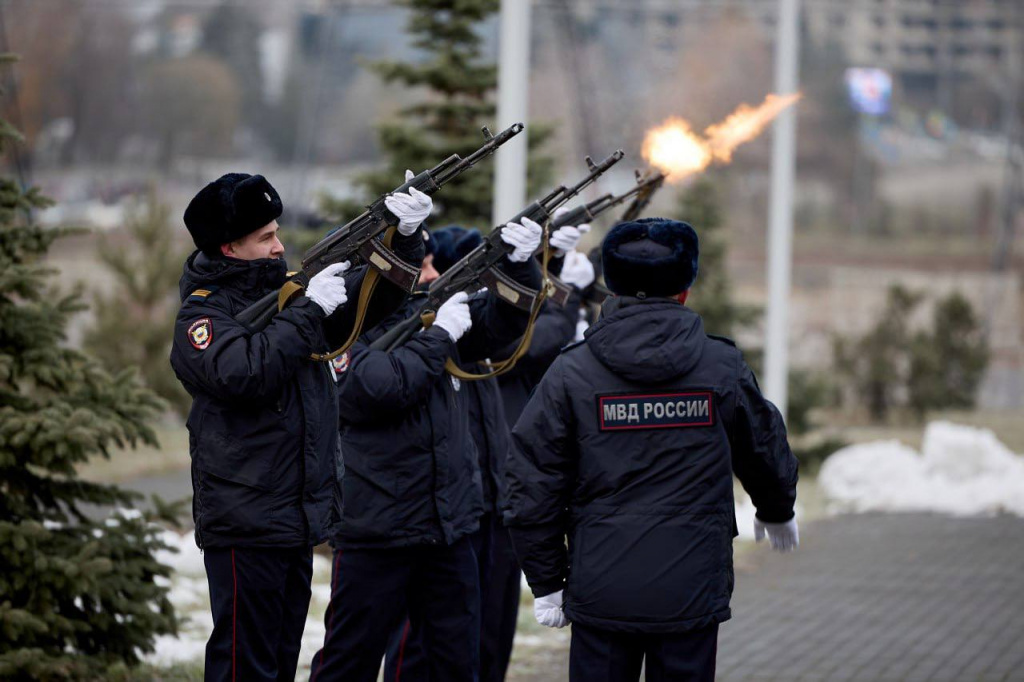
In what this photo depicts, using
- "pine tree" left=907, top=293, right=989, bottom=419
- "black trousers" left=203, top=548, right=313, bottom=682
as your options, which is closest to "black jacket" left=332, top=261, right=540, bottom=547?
"black trousers" left=203, top=548, right=313, bottom=682

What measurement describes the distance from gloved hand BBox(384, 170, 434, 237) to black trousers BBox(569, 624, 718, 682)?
1590 mm

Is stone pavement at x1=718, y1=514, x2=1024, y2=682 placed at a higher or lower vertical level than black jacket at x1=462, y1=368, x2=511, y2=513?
lower

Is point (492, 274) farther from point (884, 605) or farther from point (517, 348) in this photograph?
point (884, 605)

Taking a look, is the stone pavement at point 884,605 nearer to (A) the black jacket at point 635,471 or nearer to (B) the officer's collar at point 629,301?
(A) the black jacket at point 635,471

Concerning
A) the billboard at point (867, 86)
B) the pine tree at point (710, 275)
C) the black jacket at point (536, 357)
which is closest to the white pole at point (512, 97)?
the black jacket at point (536, 357)

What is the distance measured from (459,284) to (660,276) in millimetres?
1655

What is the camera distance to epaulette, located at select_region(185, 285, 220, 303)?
15.2 feet

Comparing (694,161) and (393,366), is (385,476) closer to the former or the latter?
(393,366)

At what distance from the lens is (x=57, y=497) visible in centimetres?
634

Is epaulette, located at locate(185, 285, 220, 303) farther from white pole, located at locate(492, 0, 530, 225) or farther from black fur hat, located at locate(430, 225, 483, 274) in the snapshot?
white pole, located at locate(492, 0, 530, 225)

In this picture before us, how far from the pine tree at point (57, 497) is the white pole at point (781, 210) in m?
6.75

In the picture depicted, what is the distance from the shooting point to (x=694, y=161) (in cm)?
614

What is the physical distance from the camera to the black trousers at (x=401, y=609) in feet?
17.3

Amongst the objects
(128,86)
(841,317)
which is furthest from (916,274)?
(128,86)
